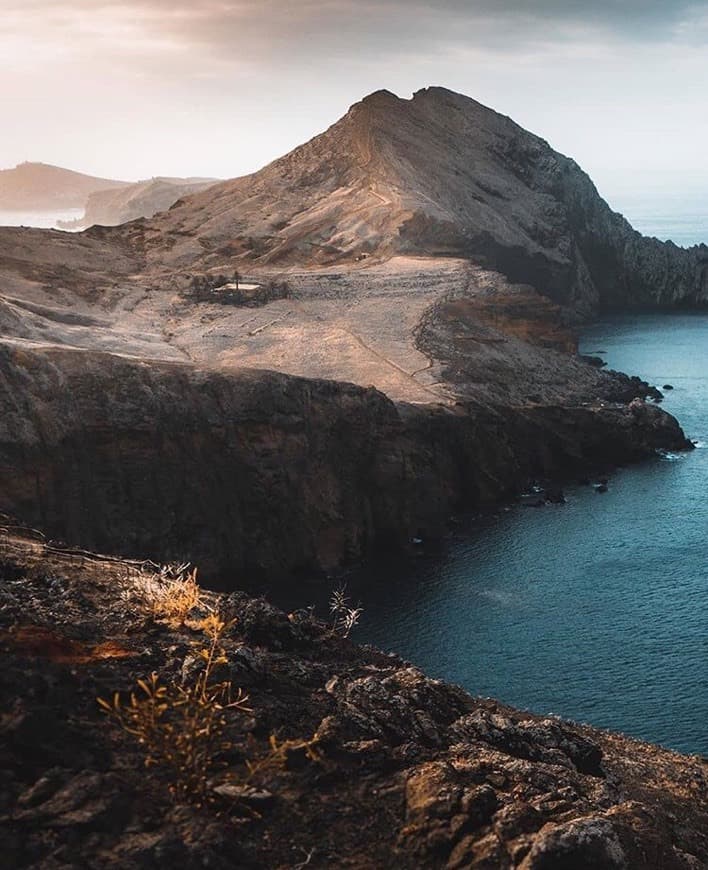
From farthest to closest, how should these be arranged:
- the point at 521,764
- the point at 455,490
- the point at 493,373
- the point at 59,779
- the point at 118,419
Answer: the point at 493,373 < the point at 455,490 < the point at 118,419 < the point at 521,764 < the point at 59,779

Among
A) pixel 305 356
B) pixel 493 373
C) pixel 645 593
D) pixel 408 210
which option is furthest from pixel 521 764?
pixel 408 210

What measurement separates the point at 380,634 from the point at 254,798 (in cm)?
4897

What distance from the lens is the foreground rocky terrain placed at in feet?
45.2

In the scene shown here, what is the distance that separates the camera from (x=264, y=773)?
1556 cm

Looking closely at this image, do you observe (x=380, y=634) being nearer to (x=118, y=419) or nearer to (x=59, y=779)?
(x=118, y=419)

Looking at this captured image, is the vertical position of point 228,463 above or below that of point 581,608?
above

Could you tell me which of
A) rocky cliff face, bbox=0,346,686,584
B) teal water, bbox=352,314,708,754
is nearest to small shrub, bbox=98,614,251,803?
teal water, bbox=352,314,708,754

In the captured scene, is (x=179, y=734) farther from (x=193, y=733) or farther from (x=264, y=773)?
(x=264, y=773)

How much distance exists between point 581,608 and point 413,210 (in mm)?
93465

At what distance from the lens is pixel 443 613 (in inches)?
2589

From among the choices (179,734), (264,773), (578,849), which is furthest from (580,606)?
(179,734)

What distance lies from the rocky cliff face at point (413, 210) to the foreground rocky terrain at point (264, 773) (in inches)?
4805

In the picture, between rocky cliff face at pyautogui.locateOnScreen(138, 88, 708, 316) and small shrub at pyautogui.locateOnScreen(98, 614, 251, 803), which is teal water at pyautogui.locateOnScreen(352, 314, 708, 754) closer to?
small shrub at pyautogui.locateOnScreen(98, 614, 251, 803)

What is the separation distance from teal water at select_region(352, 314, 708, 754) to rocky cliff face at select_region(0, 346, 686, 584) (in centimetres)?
575
